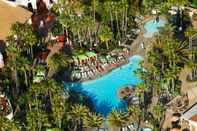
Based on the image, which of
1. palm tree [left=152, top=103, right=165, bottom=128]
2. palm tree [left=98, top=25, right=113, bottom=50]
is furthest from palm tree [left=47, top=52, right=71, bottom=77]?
palm tree [left=152, top=103, right=165, bottom=128]

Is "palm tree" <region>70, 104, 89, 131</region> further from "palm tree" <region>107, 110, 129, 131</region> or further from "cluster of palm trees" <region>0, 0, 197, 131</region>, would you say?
"palm tree" <region>107, 110, 129, 131</region>

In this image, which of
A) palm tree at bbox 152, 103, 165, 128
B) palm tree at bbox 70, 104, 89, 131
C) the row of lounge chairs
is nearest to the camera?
palm tree at bbox 70, 104, 89, 131

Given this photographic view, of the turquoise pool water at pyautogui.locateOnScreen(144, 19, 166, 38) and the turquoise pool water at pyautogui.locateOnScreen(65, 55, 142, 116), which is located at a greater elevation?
the turquoise pool water at pyautogui.locateOnScreen(144, 19, 166, 38)

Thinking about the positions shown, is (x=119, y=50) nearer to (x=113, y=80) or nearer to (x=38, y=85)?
(x=113, y=80)

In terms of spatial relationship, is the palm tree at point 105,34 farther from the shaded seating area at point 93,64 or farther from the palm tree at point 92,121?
the palm tree at point 92,121

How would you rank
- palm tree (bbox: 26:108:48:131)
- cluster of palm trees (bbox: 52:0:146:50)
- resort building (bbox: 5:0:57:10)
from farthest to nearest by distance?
resort building (bbox: 5:0:57:10) < cluster of palm trees (bbox: 52:0:146:50) < palm tree (bbox: 26:108:48:131)

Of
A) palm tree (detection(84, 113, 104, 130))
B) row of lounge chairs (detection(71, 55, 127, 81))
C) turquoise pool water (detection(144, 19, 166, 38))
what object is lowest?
palm tree (detection(84, 113, 104, 130))

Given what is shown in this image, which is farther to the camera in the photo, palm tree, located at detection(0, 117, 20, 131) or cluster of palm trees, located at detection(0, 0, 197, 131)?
cluster of palm trees, located at detection(0, 0, 197, 131)
